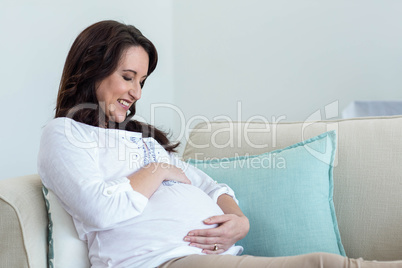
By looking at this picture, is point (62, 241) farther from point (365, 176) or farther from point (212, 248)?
point (365, 176)

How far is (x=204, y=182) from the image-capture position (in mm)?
1519

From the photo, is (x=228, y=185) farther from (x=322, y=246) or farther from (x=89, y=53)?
(x=89, y=53)

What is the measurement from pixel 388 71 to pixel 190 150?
4.48 feet

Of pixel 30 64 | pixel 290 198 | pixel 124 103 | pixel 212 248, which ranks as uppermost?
pixel 30 64

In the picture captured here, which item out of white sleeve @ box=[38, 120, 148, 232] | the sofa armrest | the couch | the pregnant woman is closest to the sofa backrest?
the couch

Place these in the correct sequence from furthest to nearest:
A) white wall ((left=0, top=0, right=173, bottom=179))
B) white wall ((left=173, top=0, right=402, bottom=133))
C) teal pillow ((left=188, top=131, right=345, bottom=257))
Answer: white wall ((left=173, top=0, right=402, bottom=133))
white wall ((left=0, top=0, right=173, bottom=179))
teal pillow ((left=188, top=131, right=345, bottom=257))

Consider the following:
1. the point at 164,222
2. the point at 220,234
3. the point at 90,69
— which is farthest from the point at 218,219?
the point at 90,69

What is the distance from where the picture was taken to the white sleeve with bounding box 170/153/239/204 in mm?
1464

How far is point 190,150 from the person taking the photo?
1.77 m

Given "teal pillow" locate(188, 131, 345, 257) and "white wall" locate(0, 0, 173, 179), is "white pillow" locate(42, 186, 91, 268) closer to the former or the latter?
"teal pillow" locate(188, 131, 345, 257)

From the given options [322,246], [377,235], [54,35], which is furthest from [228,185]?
[54,35]

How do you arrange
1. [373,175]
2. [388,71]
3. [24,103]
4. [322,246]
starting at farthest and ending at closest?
[388,71] < [24,103] < [373,175] < [322,246]

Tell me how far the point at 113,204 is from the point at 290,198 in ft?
1.76

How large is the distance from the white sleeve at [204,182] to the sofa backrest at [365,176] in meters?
0.20
